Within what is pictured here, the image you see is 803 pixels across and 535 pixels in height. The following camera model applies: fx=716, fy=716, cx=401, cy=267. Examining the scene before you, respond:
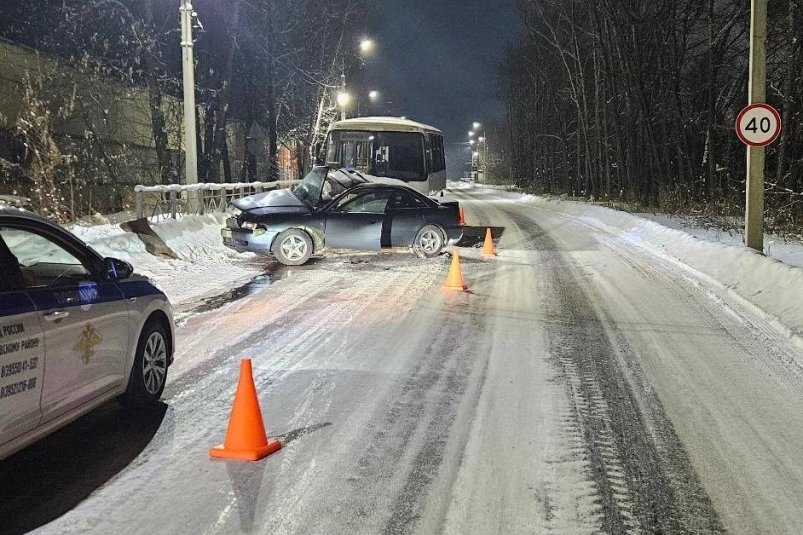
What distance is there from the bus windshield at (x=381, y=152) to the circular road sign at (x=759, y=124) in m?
11.2

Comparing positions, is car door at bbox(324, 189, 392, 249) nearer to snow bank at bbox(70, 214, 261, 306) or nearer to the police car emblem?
snow bank at bbox(70, 214, 261, 306)

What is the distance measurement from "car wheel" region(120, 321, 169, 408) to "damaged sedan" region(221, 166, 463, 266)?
7.88m

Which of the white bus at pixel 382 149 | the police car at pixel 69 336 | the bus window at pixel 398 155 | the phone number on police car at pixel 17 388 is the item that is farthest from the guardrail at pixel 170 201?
the phone number on police car at pixel 17 388

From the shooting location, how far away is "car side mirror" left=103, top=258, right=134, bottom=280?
200 inches

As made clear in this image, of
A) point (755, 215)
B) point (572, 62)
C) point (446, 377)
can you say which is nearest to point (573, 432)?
point (446, 377)

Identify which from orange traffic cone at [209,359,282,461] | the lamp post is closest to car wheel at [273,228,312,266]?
orange traffic cone at [209,359,282,461]

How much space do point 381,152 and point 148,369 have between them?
55.2 feet

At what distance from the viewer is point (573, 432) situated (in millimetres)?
4977

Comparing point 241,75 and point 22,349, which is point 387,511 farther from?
point 241,75

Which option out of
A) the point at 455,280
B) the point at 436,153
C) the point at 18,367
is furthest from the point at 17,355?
the point at 436,153

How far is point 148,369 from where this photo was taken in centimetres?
543

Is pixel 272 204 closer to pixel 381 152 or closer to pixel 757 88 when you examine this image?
pixel 381 152

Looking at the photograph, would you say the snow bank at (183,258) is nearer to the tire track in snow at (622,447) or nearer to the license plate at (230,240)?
the license plate at (230,240)

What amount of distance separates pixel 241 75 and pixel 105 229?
845 inches
